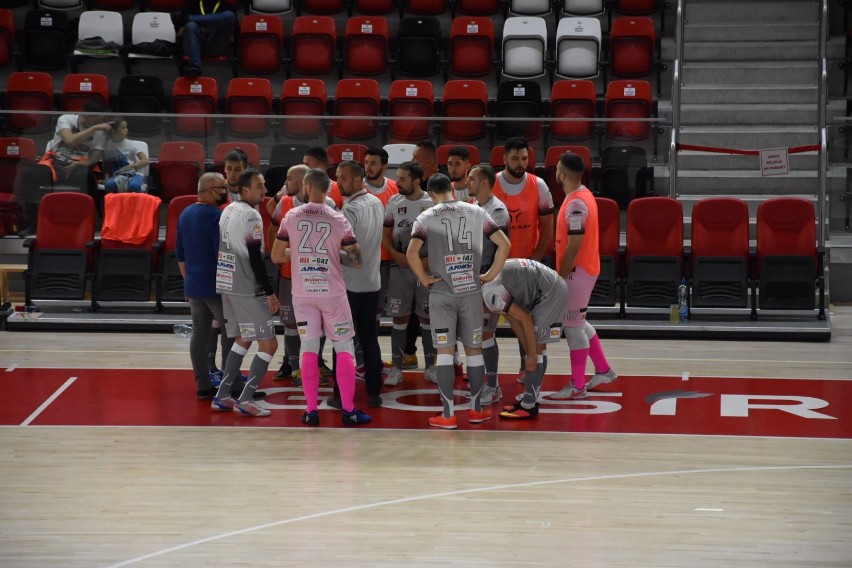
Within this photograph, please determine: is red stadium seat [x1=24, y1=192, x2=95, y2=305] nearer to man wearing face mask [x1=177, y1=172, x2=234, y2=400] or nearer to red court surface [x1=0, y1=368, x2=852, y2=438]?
red court surface [x1=0, y1=368, x2=852, y2=438]

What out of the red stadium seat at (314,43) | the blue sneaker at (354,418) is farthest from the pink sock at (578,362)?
the red stadium seat at (314,43)

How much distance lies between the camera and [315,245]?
293 inches

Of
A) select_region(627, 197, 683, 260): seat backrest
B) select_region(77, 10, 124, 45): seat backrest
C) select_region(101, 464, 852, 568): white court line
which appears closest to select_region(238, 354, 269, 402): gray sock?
select_region(101, 464, 852, 568): white court line

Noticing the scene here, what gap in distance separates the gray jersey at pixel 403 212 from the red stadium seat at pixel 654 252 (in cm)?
332

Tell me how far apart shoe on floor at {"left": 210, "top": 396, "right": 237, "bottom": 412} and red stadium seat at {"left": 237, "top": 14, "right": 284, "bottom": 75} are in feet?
26.4

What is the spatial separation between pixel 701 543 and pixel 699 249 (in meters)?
6.13

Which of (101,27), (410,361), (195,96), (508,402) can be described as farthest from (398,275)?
(101,27)

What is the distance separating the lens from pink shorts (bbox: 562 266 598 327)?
8242mm

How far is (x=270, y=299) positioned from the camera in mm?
7688

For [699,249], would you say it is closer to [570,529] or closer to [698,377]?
[698,377]

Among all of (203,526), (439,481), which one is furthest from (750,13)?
(203,526)

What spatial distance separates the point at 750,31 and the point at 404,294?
8.59 meters

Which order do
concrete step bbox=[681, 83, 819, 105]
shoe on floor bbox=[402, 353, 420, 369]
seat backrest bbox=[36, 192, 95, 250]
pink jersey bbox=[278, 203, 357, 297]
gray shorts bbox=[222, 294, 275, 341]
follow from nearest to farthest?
pink jersey bbox=[278, 203, 357, 297], gray shorts bbox=[222, 294, 275, 341], shoe on floor bbox=[402, 353, 420, 369], seat backrest bbox=[36, 192, 95, 250], concrete step bbox=[681, 83, 819, 105]

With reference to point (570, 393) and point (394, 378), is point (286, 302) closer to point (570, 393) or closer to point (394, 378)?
point (394, 378)
